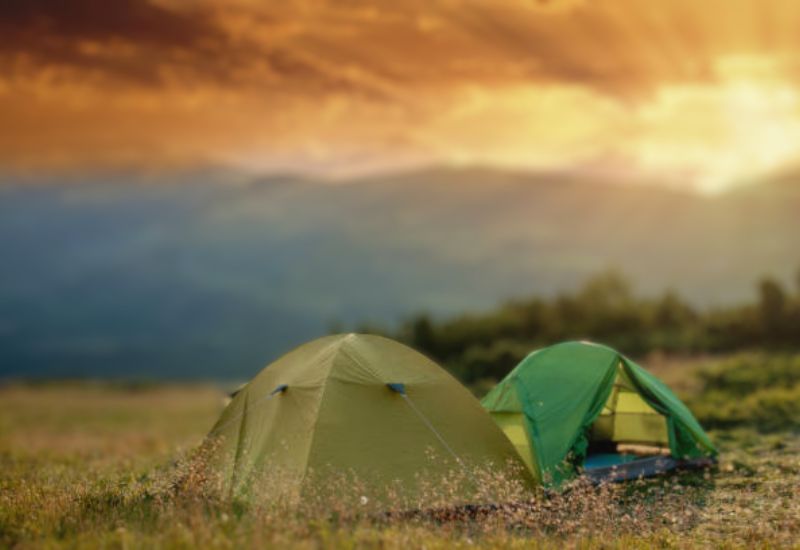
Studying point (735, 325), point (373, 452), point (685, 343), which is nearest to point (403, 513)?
point (373, 452)

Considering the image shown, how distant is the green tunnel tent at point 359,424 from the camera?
10.7 m

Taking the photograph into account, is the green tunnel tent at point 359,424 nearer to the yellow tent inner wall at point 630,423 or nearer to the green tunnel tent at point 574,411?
the green tunnel tent at point 574,411

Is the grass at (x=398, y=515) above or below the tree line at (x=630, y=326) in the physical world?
below

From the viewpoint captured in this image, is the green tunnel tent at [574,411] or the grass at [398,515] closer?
the grass at [398,515]

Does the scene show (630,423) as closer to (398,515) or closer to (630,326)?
(398,515)

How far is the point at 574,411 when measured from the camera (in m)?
13.6

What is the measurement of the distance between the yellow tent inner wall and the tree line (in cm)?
2131

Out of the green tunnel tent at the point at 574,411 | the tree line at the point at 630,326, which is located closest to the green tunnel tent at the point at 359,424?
the green tunnel tent at the point at 574,411

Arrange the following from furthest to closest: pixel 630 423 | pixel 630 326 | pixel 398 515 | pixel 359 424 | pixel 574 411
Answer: pixel 630 326
pixel 630 423
pixel 574 411
pixel 359 424
pixel 398 515

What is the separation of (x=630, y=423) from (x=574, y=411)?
13.7 feet

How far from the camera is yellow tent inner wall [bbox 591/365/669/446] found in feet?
55.8

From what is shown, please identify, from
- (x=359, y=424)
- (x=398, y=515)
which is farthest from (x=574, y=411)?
(x=398, y=515)

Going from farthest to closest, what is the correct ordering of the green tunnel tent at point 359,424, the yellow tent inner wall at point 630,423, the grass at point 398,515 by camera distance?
the yellow tent inner wall at point 630,423 → the green tunnel tent at point 359,424 → the grass at point 398,515

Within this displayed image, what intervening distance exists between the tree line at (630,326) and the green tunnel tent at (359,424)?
87.8 feet
